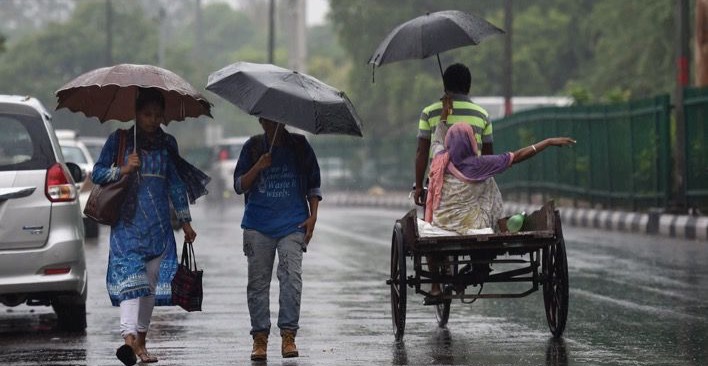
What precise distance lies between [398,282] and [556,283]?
96 cm

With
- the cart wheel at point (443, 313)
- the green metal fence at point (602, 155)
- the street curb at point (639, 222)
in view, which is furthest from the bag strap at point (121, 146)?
the green metal fence at point (602, 155)

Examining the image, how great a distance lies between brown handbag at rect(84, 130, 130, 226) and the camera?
9023 millimetres

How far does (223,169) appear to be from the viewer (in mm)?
41625

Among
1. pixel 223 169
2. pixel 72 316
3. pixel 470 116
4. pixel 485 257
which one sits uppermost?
pixel 223 169

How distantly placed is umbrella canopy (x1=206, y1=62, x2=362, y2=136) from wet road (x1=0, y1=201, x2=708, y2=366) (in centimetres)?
135

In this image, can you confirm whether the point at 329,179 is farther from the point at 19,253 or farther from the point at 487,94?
the point at 19,253

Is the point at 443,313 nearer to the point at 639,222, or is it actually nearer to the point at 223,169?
the point at 639,222

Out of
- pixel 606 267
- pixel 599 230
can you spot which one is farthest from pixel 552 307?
pixel 599 230

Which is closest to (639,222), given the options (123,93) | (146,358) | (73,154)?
(73,154)

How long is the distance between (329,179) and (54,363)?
45.7 metres

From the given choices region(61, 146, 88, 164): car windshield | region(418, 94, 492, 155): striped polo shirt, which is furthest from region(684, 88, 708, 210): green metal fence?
region(418, 94, 492, 155): striped polo shirt

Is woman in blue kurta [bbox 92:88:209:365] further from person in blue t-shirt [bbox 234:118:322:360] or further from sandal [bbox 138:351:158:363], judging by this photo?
person in blue t-shirt [bbox 234:118:322:360]

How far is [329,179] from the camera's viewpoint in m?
55.0

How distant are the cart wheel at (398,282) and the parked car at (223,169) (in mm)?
27770
